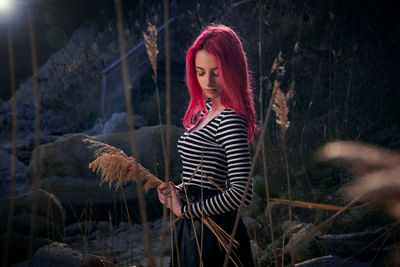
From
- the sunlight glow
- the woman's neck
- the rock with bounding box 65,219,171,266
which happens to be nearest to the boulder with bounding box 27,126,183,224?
the rock with bounding box 65,219,171,266

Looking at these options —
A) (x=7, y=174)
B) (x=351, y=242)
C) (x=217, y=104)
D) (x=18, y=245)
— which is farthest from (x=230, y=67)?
(x=7, y=174)

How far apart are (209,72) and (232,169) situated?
1.57ft

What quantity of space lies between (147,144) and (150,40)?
109 inches

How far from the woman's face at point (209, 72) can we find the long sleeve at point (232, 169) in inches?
6.9

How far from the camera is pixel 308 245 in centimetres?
228

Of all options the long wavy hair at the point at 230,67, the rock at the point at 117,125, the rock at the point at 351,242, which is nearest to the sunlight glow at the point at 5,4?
the rock at the point at 117,125

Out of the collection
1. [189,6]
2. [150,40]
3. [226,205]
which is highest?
[189,6]

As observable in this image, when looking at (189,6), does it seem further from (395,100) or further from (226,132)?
(226,132)

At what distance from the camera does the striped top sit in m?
1.31

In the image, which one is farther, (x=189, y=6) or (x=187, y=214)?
(x=189, y=6)

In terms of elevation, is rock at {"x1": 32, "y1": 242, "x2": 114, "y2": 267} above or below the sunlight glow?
below

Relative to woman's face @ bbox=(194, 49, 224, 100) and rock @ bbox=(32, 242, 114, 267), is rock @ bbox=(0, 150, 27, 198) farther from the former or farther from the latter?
woman's face @ bbox=(194, 49, 224, 100)

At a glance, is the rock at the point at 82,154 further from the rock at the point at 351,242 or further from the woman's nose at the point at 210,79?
the woman's nose at the point at 210,79

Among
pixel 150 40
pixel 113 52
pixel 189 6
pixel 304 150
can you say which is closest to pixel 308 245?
pixel 304 150
